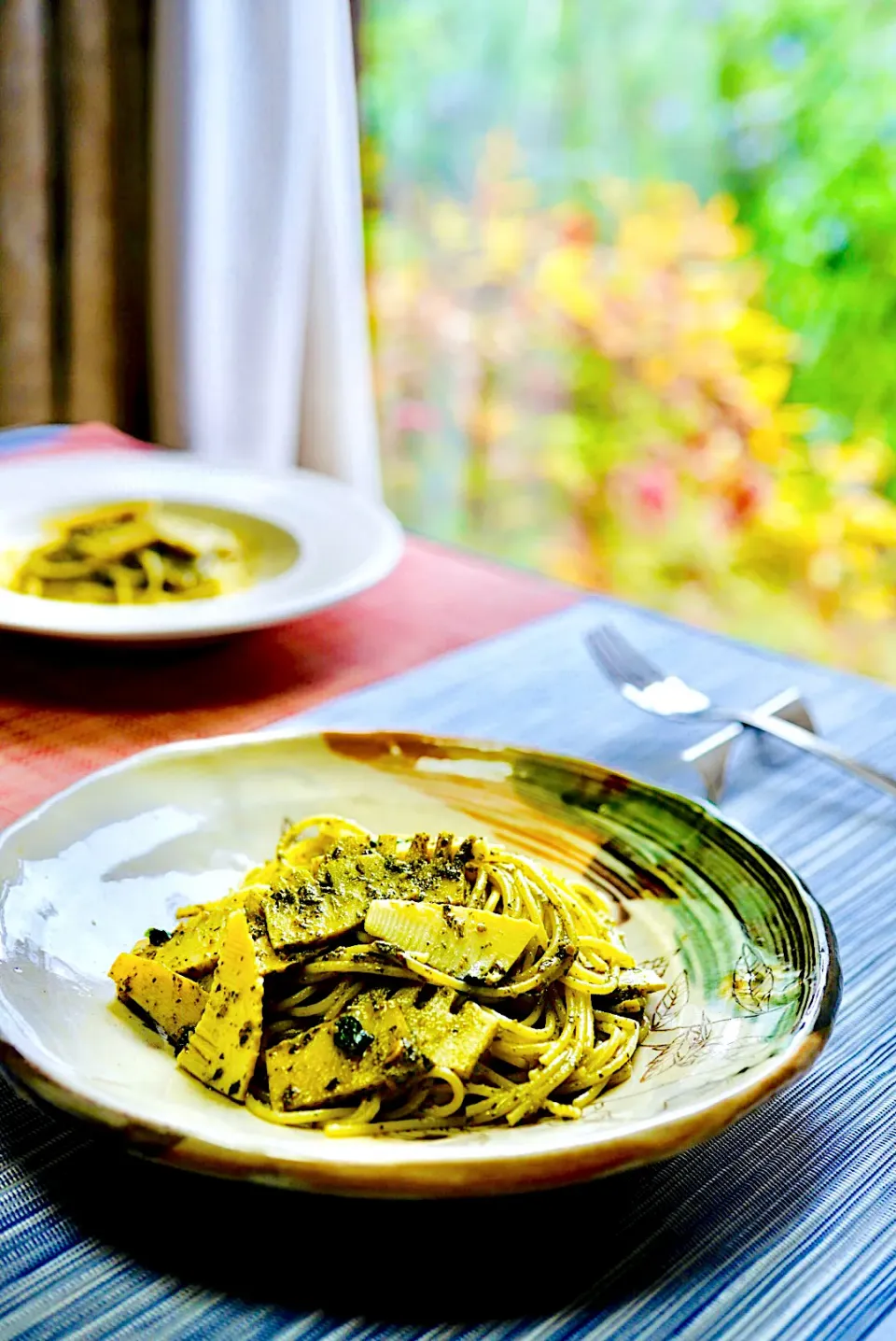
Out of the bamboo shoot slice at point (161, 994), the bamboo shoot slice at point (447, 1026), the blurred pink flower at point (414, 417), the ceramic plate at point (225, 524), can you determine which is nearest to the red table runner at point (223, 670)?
the ceramic plate at point (225, 524)

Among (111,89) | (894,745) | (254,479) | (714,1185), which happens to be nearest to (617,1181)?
(714,1185)

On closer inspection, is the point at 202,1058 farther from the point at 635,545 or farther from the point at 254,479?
the point at 635,545

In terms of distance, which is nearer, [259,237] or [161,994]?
[161,994]

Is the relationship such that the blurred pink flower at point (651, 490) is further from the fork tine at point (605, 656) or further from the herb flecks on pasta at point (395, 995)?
the herb flecks on pasta at point (395, 995)

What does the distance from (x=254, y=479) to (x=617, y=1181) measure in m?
1.04

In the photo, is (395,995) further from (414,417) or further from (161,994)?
(414,417)

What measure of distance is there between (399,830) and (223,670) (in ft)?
1.29

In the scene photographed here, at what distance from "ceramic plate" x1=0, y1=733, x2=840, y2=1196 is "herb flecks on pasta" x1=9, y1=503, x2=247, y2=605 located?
0.42 m

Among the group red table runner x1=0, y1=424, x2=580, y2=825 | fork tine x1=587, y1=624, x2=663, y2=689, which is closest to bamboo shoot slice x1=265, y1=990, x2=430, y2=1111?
red table runner x1=0, y1=424, x2=580, y2=825

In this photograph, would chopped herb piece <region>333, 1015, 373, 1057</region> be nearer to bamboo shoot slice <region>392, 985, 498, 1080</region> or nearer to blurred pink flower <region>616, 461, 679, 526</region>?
bamboo shoot slice <region>392, 985, 498, 1080</region>

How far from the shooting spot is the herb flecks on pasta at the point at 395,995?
0.65 metres

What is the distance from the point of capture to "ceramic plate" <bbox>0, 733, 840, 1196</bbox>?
1.86 feet

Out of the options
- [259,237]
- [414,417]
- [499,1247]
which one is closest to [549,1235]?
[499,1247]

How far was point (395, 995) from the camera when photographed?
706 millimetres
